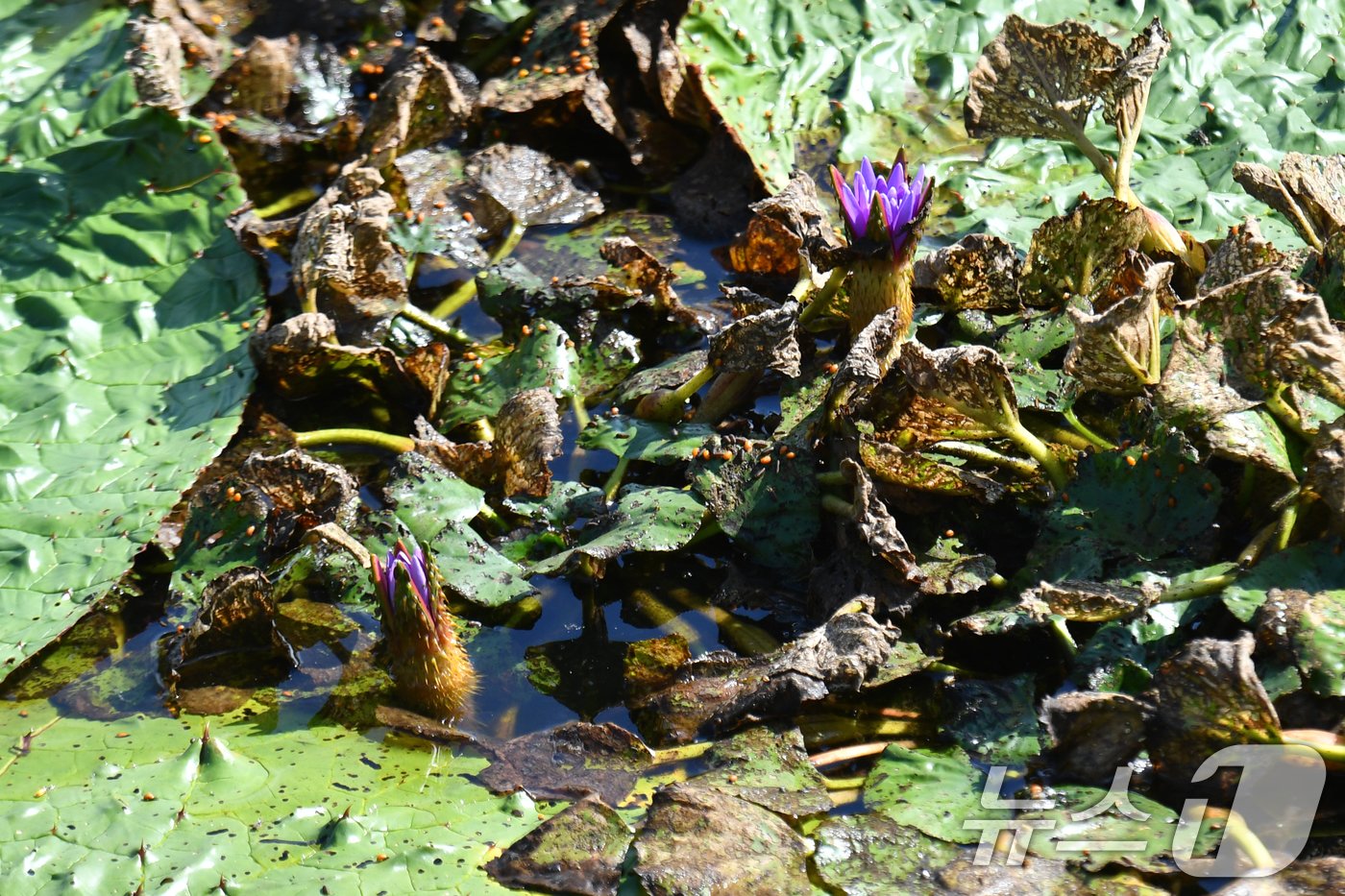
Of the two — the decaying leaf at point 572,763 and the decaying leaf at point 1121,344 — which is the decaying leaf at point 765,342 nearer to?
the decaying leaf at point 1121,344

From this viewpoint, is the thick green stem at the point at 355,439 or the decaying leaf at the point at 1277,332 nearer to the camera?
the decaying leaf at the point at 1277,332

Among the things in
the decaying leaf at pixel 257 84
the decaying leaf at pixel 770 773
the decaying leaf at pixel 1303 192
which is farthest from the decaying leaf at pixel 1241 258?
the decaying leaf at pixel 257 84

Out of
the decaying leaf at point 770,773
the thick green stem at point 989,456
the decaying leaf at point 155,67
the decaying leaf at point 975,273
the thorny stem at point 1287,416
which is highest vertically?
the decaying leaf at point 155,67

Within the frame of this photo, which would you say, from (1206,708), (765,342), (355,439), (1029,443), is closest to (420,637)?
(355,439)

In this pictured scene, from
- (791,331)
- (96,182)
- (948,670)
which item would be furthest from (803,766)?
(96,182)

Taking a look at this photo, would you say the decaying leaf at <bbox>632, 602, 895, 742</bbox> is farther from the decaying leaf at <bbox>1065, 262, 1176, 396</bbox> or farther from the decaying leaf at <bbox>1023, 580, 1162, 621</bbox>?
the decaying leaf at <bbox>1065, 262, 1176, 396</bbox>

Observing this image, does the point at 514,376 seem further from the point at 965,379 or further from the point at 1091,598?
the point at 1091,598

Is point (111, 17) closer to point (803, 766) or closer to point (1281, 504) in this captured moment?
point (803, 766)
